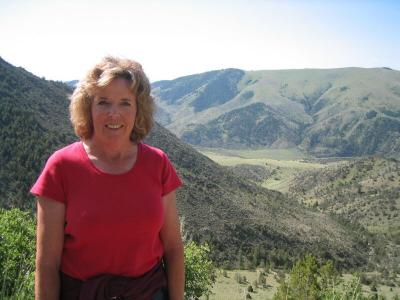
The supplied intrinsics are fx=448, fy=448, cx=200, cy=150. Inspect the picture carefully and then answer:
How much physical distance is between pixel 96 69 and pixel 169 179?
3.22 ft

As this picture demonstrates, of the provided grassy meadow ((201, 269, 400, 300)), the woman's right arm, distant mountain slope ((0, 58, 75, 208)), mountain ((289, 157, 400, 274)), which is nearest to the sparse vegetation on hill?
distant mountain slope ((0, 58, 75, 208))

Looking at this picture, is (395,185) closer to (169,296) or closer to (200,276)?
(200,276)

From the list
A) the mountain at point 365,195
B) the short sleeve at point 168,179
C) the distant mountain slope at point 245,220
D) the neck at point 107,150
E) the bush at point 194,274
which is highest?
the neck at point 107,150


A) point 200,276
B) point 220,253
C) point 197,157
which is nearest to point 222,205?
point 220,253

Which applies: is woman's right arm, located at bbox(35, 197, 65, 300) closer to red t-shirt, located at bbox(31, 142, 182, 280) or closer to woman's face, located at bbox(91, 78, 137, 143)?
red t-shirt, located at bbox(31, 142, 182, 280)

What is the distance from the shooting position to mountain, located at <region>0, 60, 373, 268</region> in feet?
144

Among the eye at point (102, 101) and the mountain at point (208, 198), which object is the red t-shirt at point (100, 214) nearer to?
the eye at point (102, 101)

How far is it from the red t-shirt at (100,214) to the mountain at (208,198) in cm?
3322

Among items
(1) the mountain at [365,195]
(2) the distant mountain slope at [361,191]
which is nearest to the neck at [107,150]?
(1) the mountain at [365,195]

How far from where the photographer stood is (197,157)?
239 feet

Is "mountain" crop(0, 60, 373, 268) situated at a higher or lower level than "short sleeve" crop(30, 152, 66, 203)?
lower

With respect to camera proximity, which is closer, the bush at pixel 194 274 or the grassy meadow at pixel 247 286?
the bush at pixel 194 274

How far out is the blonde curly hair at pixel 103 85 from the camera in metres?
3.22

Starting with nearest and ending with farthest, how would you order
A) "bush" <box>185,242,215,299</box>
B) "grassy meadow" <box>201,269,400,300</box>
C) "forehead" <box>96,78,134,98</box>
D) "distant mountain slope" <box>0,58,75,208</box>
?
1. "forehead" <box>96,78,134,98</box>
2. "bush" <box>185,242,215,299</box>
3. "distant mountain slope" <box>0,58,75,208</box>
4. "grassy meadow" <box>201,269,400,300</box>
